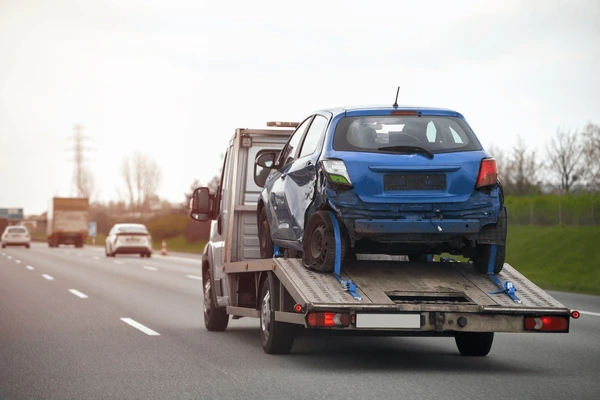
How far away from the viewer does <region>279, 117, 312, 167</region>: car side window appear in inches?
384

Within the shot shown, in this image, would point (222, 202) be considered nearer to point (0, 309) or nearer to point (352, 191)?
point (352, 191)

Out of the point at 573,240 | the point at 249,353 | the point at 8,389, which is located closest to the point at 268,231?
the point at 249,353

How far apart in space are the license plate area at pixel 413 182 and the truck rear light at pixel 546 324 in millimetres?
1294

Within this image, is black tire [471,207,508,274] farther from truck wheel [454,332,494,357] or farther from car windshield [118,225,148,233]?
car windshield [118,225,148,233]

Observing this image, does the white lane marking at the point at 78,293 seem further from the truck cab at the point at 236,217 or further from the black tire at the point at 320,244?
the black tire at the point at 320,244

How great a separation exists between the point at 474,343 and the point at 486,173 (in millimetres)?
2017

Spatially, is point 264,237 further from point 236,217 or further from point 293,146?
point 293,146

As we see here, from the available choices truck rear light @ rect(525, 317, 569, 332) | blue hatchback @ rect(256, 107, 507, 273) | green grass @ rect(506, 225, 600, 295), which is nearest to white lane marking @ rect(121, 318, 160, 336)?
blue hatchback @ rect(256, 107, 507, 273)

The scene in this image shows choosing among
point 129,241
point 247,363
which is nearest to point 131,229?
point 129,241

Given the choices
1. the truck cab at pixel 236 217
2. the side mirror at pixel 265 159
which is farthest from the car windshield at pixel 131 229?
the side mirror at pixel 265 159

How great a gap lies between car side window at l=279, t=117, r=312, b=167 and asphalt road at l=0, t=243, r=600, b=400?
6.24 feet

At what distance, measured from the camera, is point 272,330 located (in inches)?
366

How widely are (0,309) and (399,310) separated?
30.2 ft

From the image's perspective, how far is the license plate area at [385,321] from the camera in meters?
7.88
